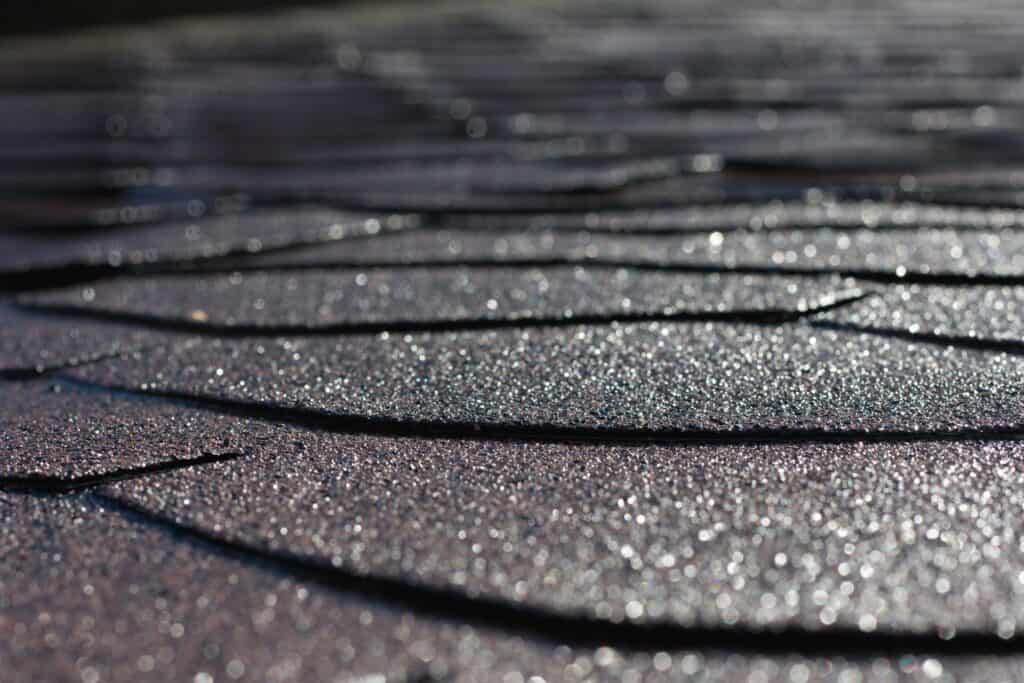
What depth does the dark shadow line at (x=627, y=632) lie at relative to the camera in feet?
2.27

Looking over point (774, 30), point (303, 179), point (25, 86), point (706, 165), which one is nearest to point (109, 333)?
point (303, 179)

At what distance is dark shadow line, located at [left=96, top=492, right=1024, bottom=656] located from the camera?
2.27 ft

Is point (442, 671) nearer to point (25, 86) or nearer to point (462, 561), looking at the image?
point (462, 561)

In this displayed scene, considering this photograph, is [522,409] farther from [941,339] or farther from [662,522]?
[941,339]

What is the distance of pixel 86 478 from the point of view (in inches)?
39.4

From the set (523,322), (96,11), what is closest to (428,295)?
(523,322)

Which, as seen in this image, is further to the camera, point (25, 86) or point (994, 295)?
point (25, 86)

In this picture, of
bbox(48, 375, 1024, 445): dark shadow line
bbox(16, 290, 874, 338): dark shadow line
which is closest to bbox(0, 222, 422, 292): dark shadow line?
bbox(16, 290, 874, 338): dark shadow line

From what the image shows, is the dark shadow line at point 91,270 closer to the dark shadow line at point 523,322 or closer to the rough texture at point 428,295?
the rough texture at point 428,295

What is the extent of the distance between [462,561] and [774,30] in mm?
4925

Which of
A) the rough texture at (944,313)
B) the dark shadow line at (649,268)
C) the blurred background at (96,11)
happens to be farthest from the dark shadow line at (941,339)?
the blurred background at (96,11)

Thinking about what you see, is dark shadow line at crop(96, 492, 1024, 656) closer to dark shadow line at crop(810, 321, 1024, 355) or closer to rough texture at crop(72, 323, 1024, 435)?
rough texture at crop(72, 323, 1024, 435)

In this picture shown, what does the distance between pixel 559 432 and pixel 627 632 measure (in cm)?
35

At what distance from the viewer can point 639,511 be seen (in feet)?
2.86
